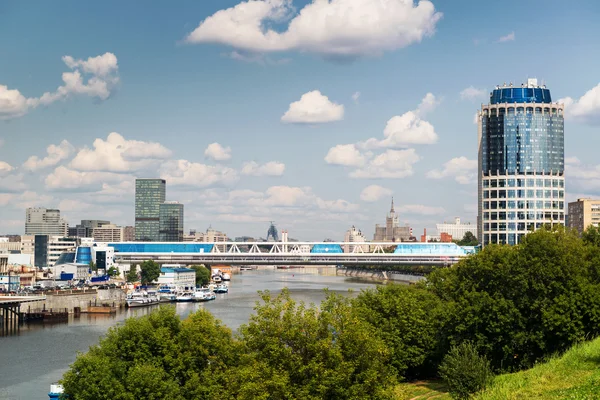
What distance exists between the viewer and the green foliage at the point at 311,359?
34969mm

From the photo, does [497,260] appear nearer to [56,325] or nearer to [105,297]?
[56,325]

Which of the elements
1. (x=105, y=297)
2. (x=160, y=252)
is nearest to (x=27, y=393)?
(x=105, y=297)

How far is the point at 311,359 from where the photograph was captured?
35969 millimetres

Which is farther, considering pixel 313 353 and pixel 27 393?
pixel 27 393

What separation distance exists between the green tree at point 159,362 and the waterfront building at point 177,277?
120 metres

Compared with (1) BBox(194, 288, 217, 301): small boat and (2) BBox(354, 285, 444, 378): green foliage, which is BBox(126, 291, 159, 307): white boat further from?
(2) BBox(354, 285, 444, 378): green foliage

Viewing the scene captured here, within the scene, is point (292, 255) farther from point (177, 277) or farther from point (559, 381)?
point (559, 381)

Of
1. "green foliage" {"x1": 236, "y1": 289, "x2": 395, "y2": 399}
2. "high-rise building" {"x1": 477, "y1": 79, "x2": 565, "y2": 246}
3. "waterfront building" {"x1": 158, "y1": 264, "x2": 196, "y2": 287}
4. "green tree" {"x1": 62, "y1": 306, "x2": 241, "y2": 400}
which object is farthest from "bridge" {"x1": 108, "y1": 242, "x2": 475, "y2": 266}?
"green foliage" {"x1": 236, "y1": 289, "x2": 395, "y2": 399}

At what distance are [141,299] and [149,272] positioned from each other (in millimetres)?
34144

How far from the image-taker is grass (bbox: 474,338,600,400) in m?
29.9

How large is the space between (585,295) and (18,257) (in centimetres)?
17416

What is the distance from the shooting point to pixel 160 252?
577 feet

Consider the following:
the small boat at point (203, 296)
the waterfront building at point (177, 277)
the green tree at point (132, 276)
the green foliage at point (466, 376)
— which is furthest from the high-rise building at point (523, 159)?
the green foliage at point (466, 376)

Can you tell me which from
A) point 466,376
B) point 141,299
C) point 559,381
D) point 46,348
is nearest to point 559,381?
point 559,381
